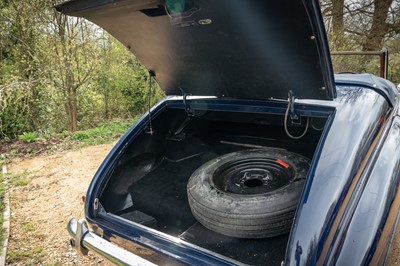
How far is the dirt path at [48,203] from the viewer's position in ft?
8.70

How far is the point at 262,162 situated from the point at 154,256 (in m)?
0.89

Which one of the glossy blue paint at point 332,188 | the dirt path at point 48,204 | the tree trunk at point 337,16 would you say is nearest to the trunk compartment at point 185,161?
the glossy blue paint at point 332,188

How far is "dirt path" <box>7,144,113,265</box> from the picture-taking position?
265cm

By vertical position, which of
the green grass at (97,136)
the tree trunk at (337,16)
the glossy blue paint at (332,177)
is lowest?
the green grass at (97,136)

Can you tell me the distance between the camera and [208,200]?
1.63 metres

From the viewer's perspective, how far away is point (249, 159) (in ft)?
6.63

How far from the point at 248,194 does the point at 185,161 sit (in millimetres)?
856

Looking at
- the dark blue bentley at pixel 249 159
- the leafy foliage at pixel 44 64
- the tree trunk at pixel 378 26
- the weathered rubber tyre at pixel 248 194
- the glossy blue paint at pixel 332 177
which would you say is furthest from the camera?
the tree trunk at pixel 378 26

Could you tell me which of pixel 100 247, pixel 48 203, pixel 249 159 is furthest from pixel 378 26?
pixel 100 247

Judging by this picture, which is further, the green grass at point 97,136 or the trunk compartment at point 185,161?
the green grass at point 97,136

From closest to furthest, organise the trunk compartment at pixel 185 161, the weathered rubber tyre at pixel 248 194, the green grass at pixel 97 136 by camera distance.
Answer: the weathered rubber tyre at pixel 248 194
the trunk compartment at pixel 185 161
the green grass at pixel 97 136

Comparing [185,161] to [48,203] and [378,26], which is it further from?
[378,26]

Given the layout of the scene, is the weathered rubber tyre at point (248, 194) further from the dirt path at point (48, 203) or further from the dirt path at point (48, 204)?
the dirt path at point (48, 203)

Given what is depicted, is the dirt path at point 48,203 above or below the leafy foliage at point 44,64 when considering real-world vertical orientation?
below
